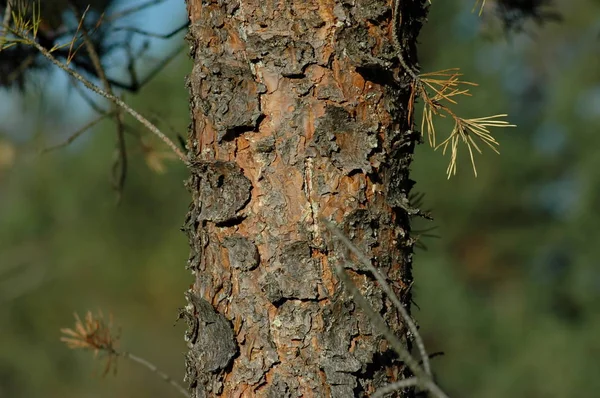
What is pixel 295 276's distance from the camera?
1.31 metres

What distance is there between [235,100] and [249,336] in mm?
433

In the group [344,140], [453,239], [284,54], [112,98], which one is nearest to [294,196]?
[344,140]

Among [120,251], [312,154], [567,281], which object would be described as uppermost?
[120,251]

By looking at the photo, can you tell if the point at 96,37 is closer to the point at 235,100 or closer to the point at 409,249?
the point at 235,100

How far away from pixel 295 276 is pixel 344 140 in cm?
26

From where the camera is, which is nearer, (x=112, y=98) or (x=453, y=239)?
(x=112, y=98)

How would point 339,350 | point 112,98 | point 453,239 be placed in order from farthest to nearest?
point 453,239 → point 112,98 → point 339,350

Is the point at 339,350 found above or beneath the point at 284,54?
Result: beneath

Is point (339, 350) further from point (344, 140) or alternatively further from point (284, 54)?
point (284, 54)

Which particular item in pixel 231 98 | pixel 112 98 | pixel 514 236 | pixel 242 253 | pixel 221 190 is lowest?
pixel 514 236

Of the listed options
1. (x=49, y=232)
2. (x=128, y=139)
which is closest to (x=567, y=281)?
(x=128, y=139)

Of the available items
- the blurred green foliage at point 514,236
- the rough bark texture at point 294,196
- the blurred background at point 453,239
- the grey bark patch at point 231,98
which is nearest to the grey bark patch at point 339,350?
the rough bark texture at point 294,196

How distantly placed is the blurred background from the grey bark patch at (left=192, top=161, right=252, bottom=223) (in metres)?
6.21

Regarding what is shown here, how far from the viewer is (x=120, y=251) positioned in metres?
15.0
